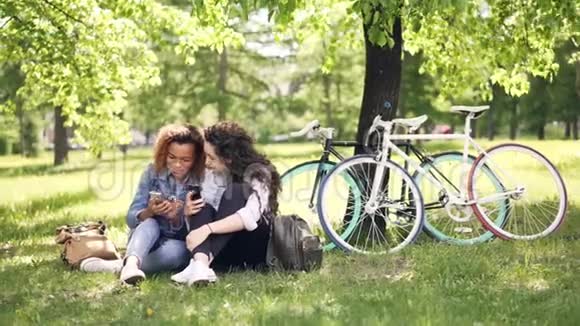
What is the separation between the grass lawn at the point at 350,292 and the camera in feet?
15.3

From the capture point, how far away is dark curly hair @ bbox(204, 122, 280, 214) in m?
6.02

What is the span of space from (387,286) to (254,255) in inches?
46.4

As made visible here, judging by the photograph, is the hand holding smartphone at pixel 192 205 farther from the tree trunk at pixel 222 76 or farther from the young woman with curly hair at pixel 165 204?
the tree trunk at pixel 222 76

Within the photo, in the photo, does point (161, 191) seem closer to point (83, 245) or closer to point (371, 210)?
point (83, 245)

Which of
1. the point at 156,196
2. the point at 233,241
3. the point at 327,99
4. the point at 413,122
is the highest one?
the point at 327,99

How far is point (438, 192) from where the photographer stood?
706 cm

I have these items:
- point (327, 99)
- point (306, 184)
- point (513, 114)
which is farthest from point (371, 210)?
point (513, 114)

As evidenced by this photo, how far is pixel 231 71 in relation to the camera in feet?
103

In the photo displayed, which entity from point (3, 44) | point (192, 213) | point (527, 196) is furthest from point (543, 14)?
point (3, 44)

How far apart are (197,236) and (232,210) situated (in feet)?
1.10

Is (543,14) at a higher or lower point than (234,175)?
higher

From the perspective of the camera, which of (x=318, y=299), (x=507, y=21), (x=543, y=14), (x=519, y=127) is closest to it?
(x=318, y=299)

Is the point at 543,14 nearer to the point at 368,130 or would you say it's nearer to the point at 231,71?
the point at 368,130

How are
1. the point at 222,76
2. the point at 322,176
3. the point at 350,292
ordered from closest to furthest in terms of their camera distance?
the point at 350,292
the point at 322,176
the point at 222,76
